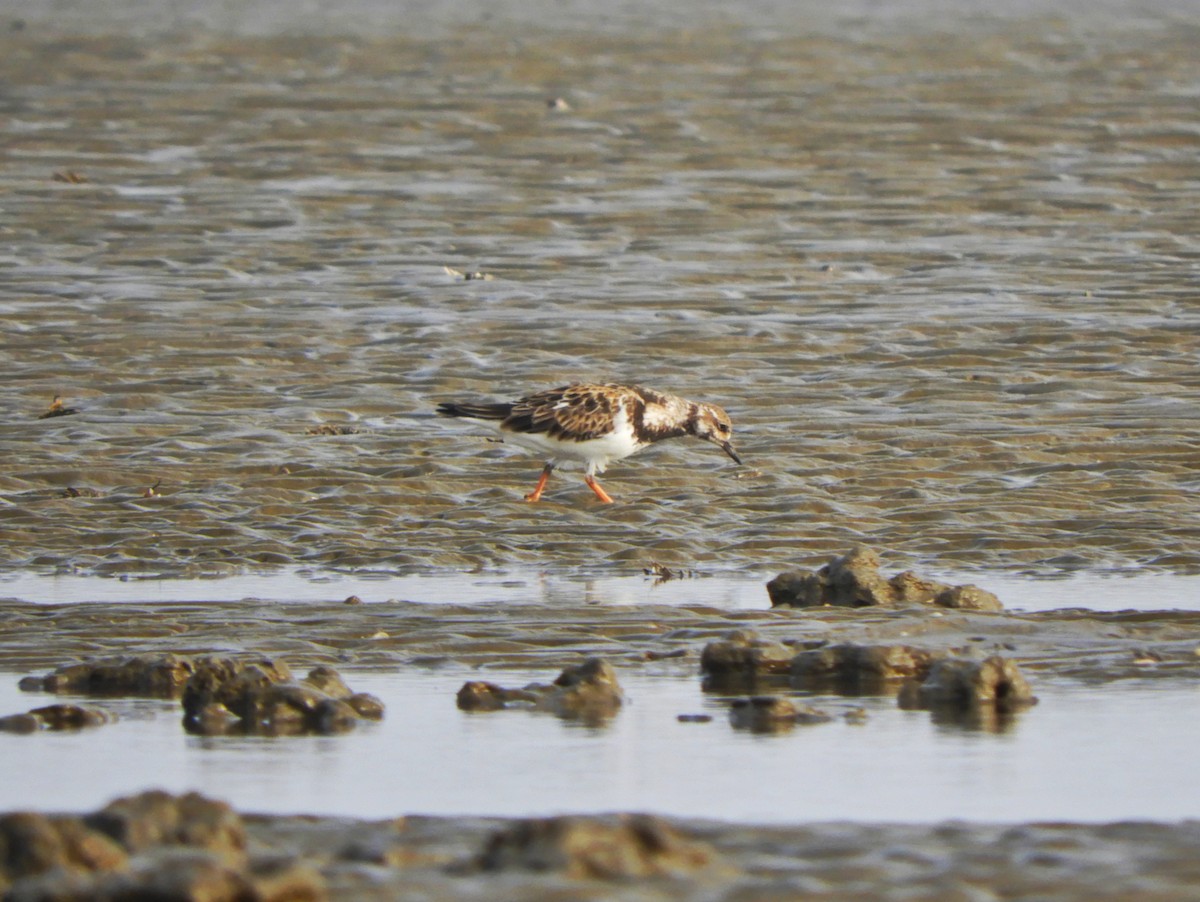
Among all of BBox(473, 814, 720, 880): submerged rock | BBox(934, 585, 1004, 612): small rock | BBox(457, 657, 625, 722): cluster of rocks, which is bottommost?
BBox(473, 814, 720, 880): submerged rock

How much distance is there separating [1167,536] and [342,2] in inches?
1079

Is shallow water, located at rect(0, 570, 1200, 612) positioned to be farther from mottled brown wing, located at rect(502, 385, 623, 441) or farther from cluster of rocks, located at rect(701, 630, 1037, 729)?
mottled brown wing, located at rect(502, 385, 623, 441)

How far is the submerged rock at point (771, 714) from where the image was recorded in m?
7.45

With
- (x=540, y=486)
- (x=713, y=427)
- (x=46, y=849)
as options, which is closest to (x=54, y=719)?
(x=46, y=849)

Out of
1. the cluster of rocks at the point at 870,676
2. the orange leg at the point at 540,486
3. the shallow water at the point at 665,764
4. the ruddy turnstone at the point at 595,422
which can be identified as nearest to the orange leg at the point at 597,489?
the ruddy turnstone at the point at 595,422

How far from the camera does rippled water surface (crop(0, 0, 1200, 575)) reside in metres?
11.7

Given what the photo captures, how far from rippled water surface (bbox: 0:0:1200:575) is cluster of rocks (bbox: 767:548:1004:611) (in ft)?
4.14

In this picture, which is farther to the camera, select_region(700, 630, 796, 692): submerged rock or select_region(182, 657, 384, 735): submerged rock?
select_region(700, 630, 796, 692): submerged rock

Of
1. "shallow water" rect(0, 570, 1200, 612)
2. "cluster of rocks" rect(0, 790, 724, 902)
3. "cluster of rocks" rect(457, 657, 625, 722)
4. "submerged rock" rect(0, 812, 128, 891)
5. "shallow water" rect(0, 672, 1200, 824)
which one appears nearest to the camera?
"cluster of rocks" rect(0, 790, 724, 902)

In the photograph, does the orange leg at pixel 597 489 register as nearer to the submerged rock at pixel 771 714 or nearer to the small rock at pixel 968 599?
the small rock at pixel 968 599

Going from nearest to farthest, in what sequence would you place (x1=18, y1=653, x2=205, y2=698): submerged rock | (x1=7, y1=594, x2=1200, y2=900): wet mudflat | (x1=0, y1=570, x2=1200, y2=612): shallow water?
(x1=7, y1=594, x2=1200, y2=900): wet mudflat < (x1=18, y1=653, x2=205, y2=698): submerged rock < (x1=0, y1=570, x2=1200, y2=612): shallow water

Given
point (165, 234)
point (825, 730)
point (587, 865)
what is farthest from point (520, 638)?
point (165, 234)

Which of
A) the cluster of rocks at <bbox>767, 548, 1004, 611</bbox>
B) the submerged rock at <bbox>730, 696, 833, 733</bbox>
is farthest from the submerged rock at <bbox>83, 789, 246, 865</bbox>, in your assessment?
the cluster of rocks at <bbox>767, 548, 1004, 611</bbox>

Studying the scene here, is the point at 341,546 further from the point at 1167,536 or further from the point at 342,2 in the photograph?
the point at 342,2
